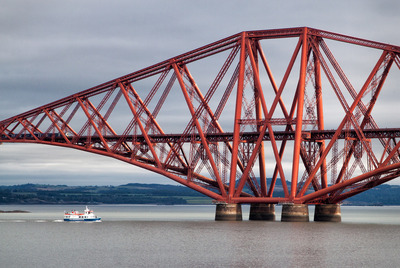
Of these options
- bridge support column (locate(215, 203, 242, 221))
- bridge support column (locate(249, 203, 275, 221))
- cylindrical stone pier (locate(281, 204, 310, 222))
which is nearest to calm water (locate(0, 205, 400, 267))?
cylindrical stone pier (locate(281, 204, 310, 222))

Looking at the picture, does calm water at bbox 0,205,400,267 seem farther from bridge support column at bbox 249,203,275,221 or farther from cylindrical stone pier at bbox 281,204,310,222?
bridge support column at bbox 249,203,275,221

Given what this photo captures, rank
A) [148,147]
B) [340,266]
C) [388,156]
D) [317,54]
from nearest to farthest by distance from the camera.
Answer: [340,266] → [388,156] → [317,54] → [148,147]

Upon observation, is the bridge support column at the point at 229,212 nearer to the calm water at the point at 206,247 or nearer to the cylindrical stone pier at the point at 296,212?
the calm water at the point at 206,247

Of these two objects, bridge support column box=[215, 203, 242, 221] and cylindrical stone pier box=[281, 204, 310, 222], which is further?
bridge support column box=[215, 203, 242, 221]

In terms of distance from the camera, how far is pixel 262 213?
118 m

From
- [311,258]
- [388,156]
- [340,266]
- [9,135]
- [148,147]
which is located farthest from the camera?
A: [9,135]

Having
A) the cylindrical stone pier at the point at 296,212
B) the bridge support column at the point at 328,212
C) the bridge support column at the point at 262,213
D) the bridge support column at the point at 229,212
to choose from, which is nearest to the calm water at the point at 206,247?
the cylindrical stone pier at the point at 296,212

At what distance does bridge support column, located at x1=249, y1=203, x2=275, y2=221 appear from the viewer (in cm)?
11738

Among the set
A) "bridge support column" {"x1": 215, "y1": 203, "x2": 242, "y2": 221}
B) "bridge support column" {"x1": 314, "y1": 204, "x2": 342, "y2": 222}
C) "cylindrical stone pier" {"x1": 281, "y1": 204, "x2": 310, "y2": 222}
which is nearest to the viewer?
"cylindrical stone pier" {"x1": 281, "y1": 204, "x2": 310, "y2": 222}

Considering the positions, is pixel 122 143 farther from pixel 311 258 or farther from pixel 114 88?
pixel 311 258

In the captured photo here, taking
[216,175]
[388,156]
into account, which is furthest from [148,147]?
[388,156]

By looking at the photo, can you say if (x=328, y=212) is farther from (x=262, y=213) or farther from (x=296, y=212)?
(x=296, y=212)

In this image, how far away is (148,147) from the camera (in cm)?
11750

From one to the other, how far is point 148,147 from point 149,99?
7973mm
